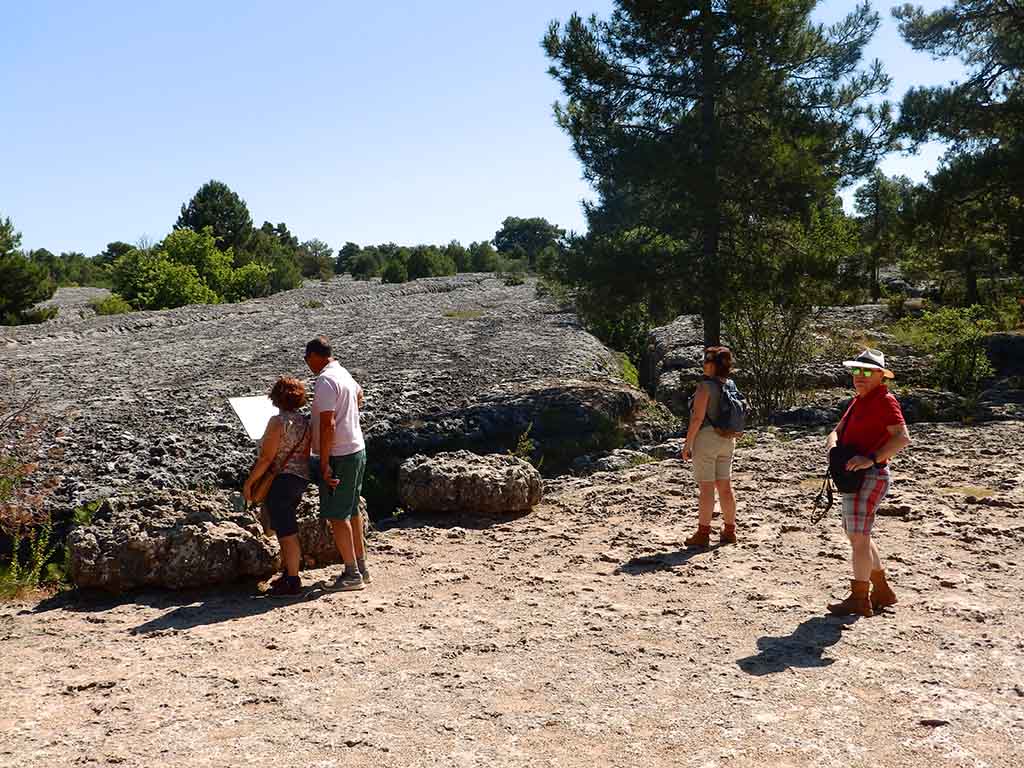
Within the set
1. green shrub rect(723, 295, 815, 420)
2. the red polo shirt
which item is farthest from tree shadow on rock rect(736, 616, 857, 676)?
green shrub rect(723, 295, 815, 420)

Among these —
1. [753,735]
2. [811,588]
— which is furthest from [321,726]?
[811,588]

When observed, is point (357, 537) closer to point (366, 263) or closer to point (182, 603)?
point (182, 603)

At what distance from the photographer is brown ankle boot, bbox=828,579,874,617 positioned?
19.6 ft

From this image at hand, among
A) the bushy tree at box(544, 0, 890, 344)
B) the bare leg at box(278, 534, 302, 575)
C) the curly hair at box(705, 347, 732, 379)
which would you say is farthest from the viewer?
the bushy tree at box(544, 0, 890, 344)

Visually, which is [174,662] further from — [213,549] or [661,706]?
[661,706]

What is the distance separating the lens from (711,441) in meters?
7.75

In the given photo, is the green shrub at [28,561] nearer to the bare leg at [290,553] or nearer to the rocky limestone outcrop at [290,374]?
the rocky limestone outcrop at [290,374]

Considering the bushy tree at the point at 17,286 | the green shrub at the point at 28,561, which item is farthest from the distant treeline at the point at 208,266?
the green shrub at the point at 28,561

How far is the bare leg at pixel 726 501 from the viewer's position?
785 centimetres

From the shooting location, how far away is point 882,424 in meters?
5.77

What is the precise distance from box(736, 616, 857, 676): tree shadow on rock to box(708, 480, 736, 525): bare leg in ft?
6.31

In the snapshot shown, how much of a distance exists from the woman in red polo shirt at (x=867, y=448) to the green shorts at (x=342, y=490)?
351 centimetres

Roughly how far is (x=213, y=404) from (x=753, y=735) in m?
9.62

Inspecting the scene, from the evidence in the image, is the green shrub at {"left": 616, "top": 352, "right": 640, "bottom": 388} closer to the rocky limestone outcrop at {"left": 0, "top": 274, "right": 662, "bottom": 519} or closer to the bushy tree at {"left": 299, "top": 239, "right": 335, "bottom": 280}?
the rocky limestone outcrop at {"left": 0, "top": 274, "right": 662, "bottom": 519}
